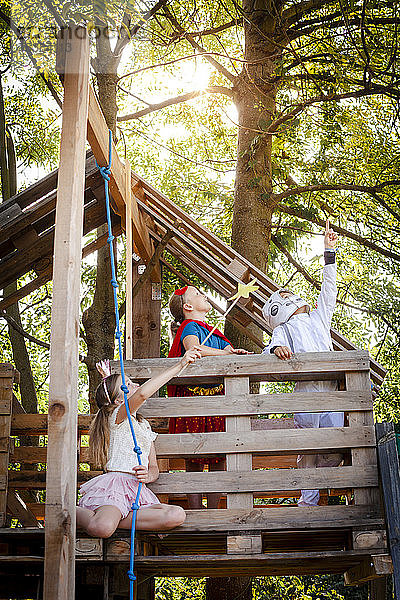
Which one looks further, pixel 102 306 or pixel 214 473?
pixel 102 306

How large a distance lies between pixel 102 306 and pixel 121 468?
433 centimetres

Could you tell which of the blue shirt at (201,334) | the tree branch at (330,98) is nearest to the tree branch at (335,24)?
the tree branch at (330,98)

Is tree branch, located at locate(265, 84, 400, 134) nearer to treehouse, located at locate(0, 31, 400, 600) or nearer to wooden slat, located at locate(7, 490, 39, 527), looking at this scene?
treehouse, located at locate(0, 31, 400, 600)

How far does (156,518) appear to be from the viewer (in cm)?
442

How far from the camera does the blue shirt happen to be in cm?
564

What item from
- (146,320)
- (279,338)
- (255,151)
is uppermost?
(255,151)

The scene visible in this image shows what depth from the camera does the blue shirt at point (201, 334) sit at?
564 cm

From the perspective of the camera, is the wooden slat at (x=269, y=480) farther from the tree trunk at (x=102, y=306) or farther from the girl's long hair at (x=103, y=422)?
the tree trunk at (x=102, y=306)

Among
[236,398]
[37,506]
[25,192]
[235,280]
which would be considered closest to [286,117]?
[235,280]

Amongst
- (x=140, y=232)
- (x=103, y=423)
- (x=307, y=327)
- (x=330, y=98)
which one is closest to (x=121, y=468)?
(x=103, y=423)

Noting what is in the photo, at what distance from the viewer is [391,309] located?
37.1 ft

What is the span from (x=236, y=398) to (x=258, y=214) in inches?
174

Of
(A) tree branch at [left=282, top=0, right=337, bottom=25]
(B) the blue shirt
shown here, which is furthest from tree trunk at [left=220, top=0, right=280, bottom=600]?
(B) the blue shirt

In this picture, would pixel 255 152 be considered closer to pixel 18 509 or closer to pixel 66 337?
pixel 18 509
